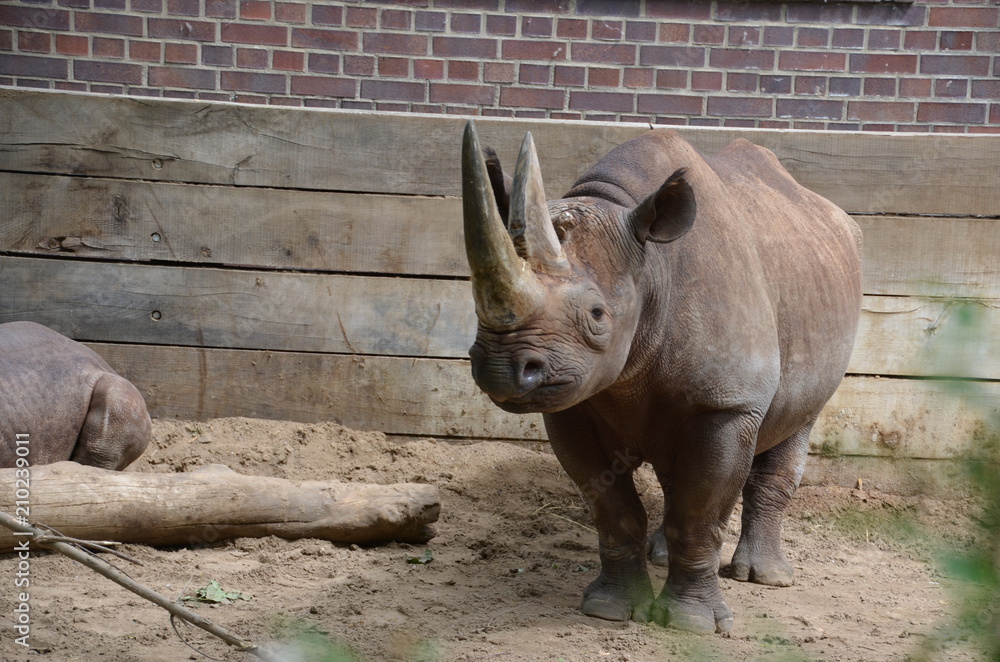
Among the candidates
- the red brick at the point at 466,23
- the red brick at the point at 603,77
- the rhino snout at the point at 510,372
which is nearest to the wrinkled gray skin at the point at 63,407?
the rhino snout at the point at 510,372

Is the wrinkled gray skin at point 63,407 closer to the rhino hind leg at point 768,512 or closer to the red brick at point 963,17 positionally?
the rhino hind leg at point 768,512

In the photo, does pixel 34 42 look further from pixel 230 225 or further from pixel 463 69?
pixel 463 69

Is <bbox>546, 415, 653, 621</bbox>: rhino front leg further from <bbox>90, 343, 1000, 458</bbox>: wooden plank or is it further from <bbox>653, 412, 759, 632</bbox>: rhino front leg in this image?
<bbox>90, 343, 1000, 458</bbox>: wooden plank

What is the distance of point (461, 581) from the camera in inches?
171

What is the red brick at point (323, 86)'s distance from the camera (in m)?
6.75

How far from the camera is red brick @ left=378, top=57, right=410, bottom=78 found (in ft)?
22.2

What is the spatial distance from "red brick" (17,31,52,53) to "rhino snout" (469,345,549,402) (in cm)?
480

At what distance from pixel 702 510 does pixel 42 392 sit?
3082 millimetres

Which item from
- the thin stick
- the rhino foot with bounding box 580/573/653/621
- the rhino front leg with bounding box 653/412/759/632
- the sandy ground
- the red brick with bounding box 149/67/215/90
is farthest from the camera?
the red brick with bounding box 149/67/215/90

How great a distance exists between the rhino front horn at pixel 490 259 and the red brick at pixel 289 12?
4.04m

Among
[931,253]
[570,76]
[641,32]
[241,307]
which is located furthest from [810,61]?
[241,307]

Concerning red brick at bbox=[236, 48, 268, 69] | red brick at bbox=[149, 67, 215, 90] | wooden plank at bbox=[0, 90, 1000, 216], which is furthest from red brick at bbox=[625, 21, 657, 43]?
red brick at bbox=[149, 67, 215, 90]

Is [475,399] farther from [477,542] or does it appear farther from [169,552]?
[169,552]

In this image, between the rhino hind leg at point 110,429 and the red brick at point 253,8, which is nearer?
the rhino hind leg at point 110,429
